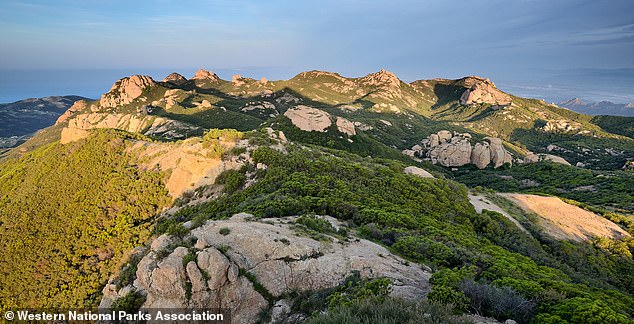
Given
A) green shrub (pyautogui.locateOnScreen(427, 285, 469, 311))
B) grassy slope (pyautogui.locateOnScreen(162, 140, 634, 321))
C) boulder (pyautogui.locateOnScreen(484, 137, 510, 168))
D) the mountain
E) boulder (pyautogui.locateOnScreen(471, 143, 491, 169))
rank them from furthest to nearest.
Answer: boulder (pyautogui.locateOnScreen(471, 143, 491, 169)), boulder (pyautogui.locateOnScreen(484, 137, 510, 168)), grassy slope (pyautogui.locateOnScreen(162, 140, 634, 321)), the mountain, green shrub (pyautogui.locateOnScreen(427, 285, 469, 311))

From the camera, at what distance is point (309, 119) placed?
103500 millimetres

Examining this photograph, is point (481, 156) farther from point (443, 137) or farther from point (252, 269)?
point (252, 269)

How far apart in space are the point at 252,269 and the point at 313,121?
91.4 metres

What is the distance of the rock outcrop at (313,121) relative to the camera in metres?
102

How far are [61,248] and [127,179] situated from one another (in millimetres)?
11927

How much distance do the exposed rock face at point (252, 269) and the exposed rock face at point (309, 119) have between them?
8599 centimetres

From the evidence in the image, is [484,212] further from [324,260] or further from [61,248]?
[61,248]

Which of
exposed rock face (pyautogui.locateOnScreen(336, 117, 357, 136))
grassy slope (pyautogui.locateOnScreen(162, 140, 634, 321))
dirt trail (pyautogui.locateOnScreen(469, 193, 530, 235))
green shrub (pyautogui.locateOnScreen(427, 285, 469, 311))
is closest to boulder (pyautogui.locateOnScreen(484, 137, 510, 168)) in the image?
exposed rock face (pyautogui.locateOnScreen(336, 117, 357, 136))

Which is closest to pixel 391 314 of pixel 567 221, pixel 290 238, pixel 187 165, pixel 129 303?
pixel 290 238

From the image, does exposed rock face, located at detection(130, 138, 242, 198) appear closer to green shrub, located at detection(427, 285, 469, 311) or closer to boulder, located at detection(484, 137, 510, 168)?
green shrub, located at detection(427, 285, 469, 311)

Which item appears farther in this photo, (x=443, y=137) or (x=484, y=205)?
(x=443, y=137)

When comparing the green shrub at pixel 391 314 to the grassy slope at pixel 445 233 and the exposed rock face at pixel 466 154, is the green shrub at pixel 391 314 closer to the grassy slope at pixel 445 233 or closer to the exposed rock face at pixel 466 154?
the grassy slope at pixel 445 233

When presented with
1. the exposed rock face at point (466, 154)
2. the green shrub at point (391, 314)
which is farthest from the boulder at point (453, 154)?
the green shrub at point (391, 314)

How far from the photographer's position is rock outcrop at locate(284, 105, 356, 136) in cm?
10225
